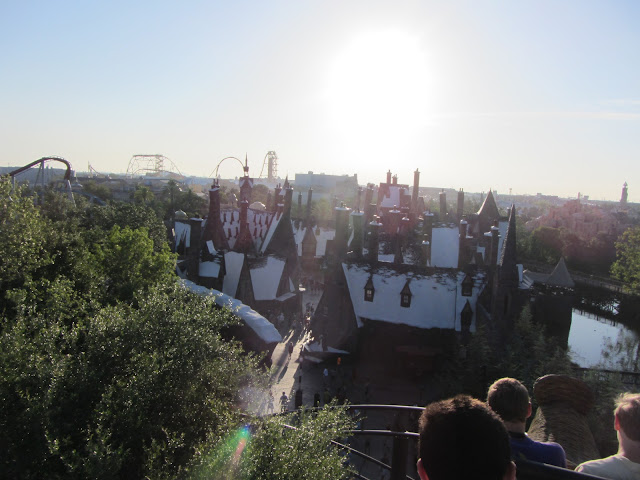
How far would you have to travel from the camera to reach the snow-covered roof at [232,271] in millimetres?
29031

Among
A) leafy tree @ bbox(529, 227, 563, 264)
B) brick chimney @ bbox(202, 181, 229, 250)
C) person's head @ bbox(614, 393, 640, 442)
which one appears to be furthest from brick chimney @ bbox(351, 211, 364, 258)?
leafy tree @ bbox(529, 227, 563, 264)

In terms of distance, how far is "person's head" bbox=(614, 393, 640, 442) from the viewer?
11.9 ft

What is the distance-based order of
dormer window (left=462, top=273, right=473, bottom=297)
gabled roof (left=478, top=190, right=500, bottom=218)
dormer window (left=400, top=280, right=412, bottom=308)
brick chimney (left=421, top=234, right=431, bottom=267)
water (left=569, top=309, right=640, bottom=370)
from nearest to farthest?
dormer window (left=462, top=273, right=473, bottom=297)
dormer window (left=400, top=280, right=412, bottom=308)
brick chimney (left=421, top=234, right=431, bottom=267)
water (left=569, top=309, right=640, bottom=370)
gabled roof (left=478, top=190, right=500, bottom=218)

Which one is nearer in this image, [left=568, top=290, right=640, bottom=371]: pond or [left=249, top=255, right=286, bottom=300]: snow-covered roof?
[left=249, top=255, right=286, bottom=300]: snow-covered roof

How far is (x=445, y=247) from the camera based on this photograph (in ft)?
95.8

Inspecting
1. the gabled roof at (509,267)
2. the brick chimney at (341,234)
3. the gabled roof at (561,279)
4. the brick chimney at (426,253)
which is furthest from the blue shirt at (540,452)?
the gabled roof at (561,279)

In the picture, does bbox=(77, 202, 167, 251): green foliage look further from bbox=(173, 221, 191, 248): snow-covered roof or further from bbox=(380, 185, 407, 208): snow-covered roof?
bbox=(380, 185, 407, 208): snow-covered roof

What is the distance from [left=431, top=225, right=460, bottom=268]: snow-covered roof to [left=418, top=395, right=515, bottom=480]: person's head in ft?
87.6

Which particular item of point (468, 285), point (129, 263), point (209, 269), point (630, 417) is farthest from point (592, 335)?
point (630, 417)

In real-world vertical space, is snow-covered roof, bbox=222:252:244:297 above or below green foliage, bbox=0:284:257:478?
below

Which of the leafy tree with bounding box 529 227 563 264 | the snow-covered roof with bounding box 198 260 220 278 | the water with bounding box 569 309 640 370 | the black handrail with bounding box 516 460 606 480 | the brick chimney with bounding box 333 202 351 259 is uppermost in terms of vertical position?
the black handrail with bounding box 516 460 606 480

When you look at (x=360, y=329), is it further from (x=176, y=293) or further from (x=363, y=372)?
(x=176, y=293)

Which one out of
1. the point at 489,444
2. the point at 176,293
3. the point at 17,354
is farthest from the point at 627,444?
the point at 176,293

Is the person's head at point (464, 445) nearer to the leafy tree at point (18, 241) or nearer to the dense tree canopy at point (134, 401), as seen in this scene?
the dense tree canopy at point (134, 401)
